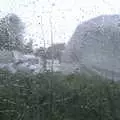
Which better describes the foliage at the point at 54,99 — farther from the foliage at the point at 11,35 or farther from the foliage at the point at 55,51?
the foliage at the point at 11,35

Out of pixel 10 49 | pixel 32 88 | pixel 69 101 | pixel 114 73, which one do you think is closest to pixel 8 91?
pixel 32 88

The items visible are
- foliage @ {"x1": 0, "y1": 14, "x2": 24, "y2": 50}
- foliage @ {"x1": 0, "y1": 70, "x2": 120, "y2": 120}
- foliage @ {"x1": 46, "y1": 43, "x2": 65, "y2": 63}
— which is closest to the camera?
foliage @ {"x1": 0, "y1": 70, "x2": 120, "y2": 120}

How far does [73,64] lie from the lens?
5461 millimetres

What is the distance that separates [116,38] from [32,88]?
5.86 ft

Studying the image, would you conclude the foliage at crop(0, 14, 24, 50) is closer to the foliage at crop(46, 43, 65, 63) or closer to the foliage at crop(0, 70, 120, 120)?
the foliage at crop(46, 43, 65, 63)

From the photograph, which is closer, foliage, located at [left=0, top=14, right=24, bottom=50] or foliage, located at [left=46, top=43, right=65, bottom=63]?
foliage, located at [left=46, top=43, right=65, bottom=63]

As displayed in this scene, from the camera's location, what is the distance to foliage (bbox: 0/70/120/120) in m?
4.12

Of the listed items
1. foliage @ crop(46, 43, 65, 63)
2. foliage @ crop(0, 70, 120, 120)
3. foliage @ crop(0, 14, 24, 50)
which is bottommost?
foliage @ crop(0, 70, 120, 120)

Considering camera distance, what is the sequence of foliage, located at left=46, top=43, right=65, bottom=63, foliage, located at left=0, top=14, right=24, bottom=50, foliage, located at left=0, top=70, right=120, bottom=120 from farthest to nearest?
foliage, located at left=0, top=14, right=24, bottom=50, foliage, located at left=46, top=43, right=65, bottom=63, foliage, located at left=0, top=70, right=120, bottom=120

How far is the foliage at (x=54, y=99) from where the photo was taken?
412 centimetres

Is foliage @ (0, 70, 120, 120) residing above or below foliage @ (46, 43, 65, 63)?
below

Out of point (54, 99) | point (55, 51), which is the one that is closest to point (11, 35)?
point (55, 51)

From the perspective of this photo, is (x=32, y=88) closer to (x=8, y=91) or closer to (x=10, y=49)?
(x=8, y=91)

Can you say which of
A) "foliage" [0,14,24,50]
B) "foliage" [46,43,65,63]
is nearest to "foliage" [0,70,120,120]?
"foliage" [46,43,65,63]
